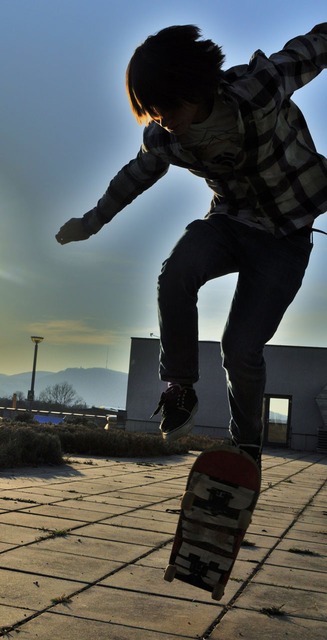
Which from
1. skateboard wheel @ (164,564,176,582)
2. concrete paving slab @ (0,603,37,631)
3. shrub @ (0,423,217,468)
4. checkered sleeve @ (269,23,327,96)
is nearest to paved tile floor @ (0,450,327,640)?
concrete paving slab @ (0,603,37,631)

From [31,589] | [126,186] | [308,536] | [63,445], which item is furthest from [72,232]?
[63,445]

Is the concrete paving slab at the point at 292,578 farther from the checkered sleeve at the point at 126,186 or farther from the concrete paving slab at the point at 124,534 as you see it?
the checkered sleeve at the point at 126,186

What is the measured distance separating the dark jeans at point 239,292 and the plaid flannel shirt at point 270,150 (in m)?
0.09

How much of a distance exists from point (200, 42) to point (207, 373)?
27.6 m

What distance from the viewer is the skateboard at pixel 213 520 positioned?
2.44 m

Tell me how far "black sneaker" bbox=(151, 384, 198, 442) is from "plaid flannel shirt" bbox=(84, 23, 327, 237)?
735 millimetres

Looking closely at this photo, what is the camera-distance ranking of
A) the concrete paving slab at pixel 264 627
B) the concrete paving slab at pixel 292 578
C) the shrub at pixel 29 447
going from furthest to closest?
the shrub at pixel 29 447 < the concrete paving slab at pixel 292 578 < the concrete paving slab at pixel 264 627

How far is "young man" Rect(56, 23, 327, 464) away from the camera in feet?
7.36

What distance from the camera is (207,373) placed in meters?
29.6

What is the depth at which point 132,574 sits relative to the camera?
3.52m

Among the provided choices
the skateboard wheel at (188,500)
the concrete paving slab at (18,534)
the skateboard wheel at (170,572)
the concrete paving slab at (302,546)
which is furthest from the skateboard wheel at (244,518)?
the concrete paving slab at (302,546)

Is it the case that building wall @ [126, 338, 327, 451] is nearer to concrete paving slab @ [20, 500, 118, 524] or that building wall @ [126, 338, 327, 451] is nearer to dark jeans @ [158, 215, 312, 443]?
concrete paving slab @ [20, 500, 118, 524]

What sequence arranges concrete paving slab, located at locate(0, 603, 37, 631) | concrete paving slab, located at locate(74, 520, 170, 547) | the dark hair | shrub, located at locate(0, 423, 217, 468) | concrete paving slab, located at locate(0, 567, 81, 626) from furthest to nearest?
shrub, located at locate(0, 423, 217, 468)
concrete paving slab, located at locate(74, 520, 170, 547)
concrete paving slab, located at locate(0, 567, 81, 626)
concrete paving slab, located at locate(0, 603, 37, 631)
the dark hair

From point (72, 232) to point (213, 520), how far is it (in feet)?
4.98
